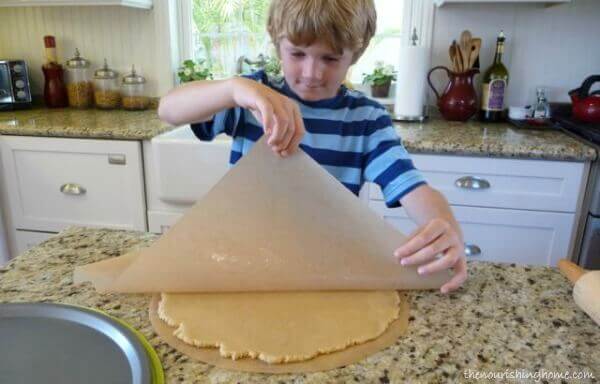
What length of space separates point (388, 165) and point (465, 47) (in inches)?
50.8

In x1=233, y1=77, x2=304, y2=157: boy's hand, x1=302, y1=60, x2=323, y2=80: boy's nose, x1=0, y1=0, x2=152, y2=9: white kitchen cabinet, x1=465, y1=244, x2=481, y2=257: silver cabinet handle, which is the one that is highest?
x1=0, y1=0, x2=152, y2=9: white kitchen cabinet

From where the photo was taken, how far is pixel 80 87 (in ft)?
7.70

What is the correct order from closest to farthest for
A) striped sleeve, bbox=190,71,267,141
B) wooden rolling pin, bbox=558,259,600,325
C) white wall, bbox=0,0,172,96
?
wooden rolling pin, bbox=558,259,600,325 → striped sleeve, bbox=190,71,267,141 → white wall, bbox=0,0,172,96

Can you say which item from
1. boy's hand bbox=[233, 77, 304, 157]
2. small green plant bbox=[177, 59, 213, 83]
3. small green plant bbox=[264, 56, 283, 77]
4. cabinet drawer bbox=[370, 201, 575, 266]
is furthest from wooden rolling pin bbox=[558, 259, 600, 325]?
small green plant bbox=[177, 59, 213, 83]

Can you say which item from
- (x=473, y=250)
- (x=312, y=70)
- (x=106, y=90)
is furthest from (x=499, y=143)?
(x=106, y=90)

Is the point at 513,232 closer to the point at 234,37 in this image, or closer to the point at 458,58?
the point at 458,58

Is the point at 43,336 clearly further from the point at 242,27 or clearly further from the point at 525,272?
the point at 242,27

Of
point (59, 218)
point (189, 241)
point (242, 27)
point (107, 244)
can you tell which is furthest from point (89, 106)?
point (189, 241)

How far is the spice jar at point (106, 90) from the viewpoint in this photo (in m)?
2.28

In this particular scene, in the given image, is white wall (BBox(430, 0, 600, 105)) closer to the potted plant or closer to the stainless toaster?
the potted plant

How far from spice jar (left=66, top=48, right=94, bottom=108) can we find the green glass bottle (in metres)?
1.83

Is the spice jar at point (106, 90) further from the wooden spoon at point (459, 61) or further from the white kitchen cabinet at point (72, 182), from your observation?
the wooden spoon at point (459, 61)

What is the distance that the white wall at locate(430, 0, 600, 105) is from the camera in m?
2.05

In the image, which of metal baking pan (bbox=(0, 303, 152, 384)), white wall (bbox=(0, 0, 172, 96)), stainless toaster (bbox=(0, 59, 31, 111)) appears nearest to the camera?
metal baking pan (bbox=(0, 303, 152, 384))
